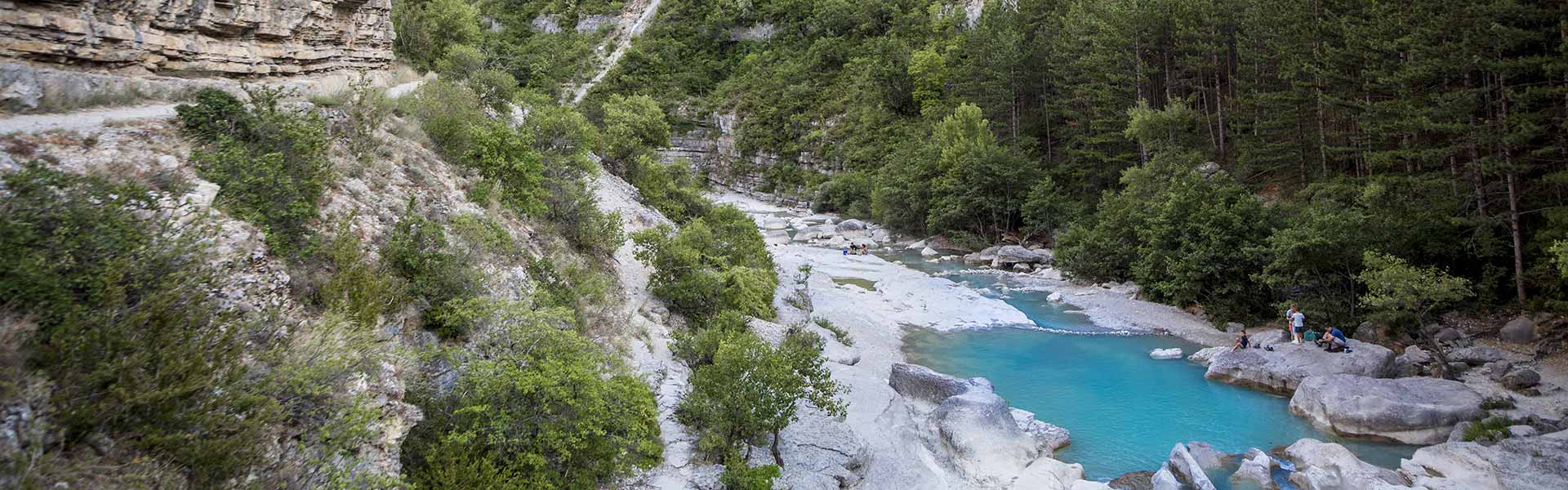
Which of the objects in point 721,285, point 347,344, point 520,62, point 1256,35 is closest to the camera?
point 347,344

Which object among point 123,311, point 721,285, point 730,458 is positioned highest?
point 123,311

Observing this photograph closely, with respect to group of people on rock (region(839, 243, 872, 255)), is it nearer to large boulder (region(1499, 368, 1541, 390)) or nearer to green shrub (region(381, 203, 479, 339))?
large boulder (region(1499, 368, 1541, 390))

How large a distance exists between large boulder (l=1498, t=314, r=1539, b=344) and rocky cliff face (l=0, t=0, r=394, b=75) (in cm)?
3128

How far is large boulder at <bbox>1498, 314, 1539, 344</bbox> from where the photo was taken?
64.4 feet

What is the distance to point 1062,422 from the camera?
1797 centimetres

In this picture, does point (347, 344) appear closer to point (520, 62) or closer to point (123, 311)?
point (123, 311)

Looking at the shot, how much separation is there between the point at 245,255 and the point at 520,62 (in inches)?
2958

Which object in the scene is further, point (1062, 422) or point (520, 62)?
point (520, 62)

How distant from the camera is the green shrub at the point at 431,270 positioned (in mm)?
10195

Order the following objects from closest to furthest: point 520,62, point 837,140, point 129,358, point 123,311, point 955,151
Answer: point 129,358 → point 123,311 → point 955,151 → point 837,140 → point 520,62

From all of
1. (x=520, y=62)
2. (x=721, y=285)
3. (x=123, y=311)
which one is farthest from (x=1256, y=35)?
(x=520, y=62)

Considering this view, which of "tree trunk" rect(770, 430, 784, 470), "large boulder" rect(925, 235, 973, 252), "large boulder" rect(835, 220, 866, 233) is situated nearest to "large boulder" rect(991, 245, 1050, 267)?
"large boulder" rect(925, 235, 973, 252)

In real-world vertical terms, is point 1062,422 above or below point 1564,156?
below

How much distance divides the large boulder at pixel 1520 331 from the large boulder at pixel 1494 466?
7.39 metres
